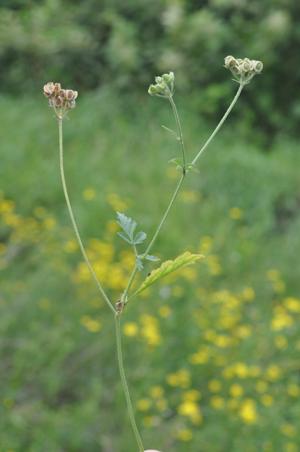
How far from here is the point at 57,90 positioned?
28.7 inches

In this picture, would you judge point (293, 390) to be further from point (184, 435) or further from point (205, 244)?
point (205, 244)

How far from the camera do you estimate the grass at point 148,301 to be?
2547 millimetres

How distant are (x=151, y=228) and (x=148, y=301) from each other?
2.10 ft

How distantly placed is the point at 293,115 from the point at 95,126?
142cm

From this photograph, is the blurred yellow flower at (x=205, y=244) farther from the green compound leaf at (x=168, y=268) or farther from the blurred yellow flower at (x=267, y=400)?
the green compound leaf at (x=168, y=268)

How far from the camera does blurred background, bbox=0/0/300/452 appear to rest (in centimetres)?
260

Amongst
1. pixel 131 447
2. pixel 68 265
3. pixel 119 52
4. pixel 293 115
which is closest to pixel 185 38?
pixel 119 52

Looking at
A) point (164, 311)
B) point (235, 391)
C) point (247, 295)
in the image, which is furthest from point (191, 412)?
point (247, 295)

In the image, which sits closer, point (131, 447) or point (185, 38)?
point (131, 447)

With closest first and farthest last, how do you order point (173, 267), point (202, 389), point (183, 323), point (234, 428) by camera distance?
point (173, 267) → point (234, 428) → point (202, 389) → point (183, 323)

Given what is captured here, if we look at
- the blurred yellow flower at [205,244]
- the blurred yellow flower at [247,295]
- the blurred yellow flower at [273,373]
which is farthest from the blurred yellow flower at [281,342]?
the blurred yellow flower at [205,244]

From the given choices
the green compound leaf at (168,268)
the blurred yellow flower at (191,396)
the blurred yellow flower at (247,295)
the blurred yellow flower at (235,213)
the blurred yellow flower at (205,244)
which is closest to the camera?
the green compound leaf at (168,268)

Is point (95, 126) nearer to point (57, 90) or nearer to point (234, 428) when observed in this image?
point (234, 428)

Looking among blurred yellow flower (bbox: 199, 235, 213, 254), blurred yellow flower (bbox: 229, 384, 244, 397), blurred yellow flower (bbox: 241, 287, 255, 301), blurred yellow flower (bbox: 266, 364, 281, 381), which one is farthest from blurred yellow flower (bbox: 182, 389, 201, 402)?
blurred yellow flower (bbox: 199, 235, 213, 254)
